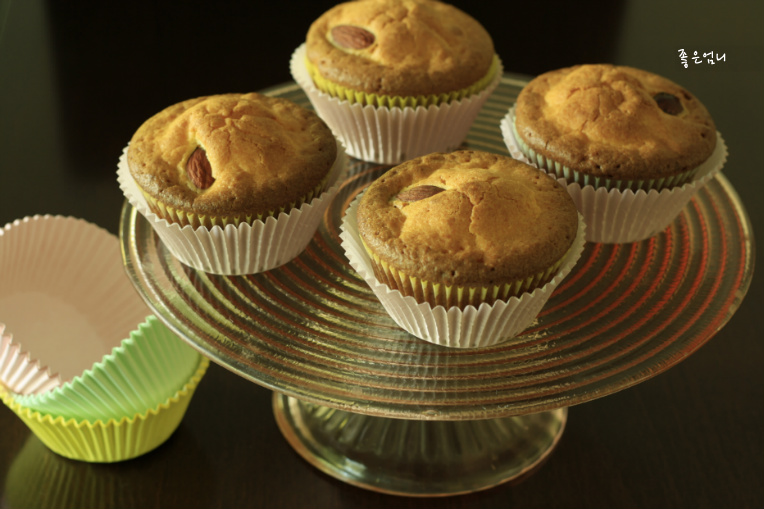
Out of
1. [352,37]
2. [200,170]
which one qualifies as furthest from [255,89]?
[200,170]

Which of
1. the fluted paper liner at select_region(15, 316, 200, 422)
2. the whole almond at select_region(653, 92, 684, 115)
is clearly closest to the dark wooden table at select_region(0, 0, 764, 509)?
the fluted paper liner at select_region(15, 316, 200, 422)

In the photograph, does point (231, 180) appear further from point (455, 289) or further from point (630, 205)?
point (630, 205)

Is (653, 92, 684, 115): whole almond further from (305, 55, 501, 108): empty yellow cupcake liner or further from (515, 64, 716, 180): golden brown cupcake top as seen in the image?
(305, 55, 501, 108): empty yellow cupcake liner

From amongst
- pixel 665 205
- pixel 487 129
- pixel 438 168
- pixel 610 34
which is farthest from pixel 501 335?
pixel 610 34

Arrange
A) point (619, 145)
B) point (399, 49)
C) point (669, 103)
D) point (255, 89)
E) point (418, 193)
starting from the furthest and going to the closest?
1. point (255, 89)
2. point (399, 49)
3. point (669, 103)
4. point (619, 145)
5. point (418, 193)

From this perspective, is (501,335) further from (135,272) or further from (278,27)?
(278,27)
